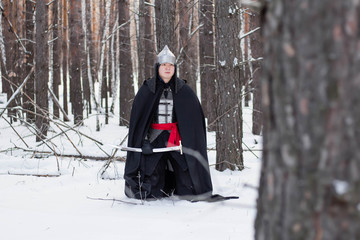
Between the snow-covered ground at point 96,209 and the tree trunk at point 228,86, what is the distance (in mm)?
304

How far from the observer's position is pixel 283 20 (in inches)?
50.2

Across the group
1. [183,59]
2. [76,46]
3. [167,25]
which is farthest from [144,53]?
[167,25]

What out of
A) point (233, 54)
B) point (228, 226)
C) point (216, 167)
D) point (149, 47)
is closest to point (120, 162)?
Answer: point (216, 167)

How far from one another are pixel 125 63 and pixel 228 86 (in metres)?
8.76

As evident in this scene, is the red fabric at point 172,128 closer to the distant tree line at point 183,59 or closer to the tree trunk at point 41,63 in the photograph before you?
the distant tree line at point 183,59

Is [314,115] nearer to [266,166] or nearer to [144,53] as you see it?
[266,166]

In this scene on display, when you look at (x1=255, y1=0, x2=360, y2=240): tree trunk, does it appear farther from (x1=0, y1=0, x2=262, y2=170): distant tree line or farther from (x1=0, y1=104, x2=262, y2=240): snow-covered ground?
(x1=0, y1=0, x2=262, y2=170): distant tree line

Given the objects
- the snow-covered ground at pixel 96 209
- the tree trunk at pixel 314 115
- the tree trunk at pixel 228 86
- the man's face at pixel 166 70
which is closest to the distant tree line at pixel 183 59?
the tree trunk at pixel 228 86

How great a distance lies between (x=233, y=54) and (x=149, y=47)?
31.1 ft

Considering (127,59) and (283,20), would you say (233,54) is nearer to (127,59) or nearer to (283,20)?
(283,20)

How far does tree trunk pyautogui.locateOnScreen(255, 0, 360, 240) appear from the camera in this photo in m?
1.17

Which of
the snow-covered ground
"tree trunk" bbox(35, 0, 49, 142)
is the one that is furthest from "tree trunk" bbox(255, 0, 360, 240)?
"tree trunk" bbox(35, 0, 49, 142)

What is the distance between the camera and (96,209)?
471 cm

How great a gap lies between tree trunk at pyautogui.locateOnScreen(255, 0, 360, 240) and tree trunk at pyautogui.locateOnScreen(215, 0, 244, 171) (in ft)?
17.2
